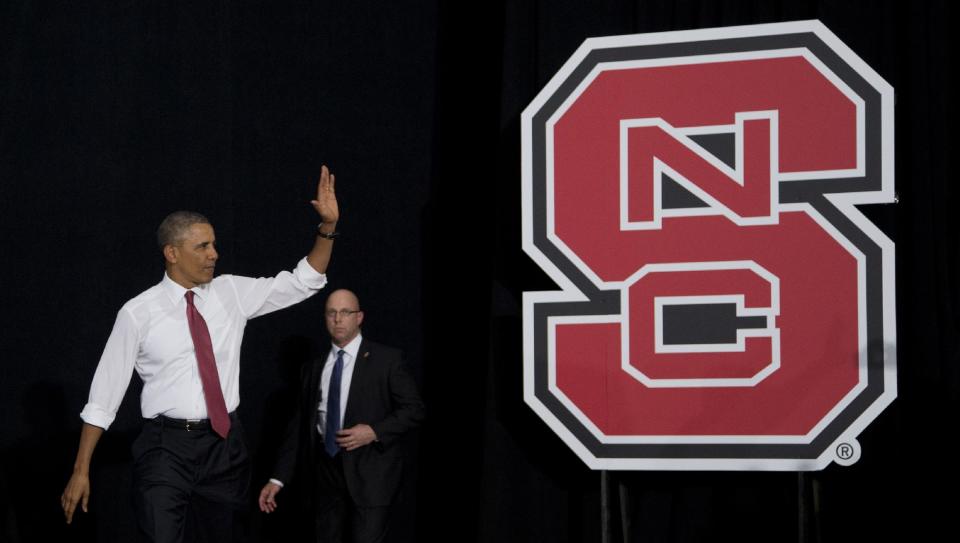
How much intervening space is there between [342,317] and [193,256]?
68 cm

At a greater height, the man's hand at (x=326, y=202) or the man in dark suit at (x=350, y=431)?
the man's hand at (x=326, y=202)

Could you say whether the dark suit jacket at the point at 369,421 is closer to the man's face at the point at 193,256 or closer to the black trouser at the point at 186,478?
the black trouser at the point at 186,478

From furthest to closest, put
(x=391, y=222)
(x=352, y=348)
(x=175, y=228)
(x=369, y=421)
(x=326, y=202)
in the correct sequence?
(x=391, y=222), (x=352, y=348), (x=369, y=421), (x=326, y=202), (x=175, y=228)

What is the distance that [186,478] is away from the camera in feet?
10.7

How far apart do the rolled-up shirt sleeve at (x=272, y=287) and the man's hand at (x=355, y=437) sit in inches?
19.6

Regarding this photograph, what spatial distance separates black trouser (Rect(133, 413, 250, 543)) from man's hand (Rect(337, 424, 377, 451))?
370 millimetres

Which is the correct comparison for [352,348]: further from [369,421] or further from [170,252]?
[170,252]

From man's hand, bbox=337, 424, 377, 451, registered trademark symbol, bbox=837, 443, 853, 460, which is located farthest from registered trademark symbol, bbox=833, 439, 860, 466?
man's hand, bbox=337, 424, 377, 451

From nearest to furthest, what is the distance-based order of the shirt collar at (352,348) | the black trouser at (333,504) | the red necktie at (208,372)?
the red necktie at (208,372), the black trouser at (333,504), the shirt collar at (352,348)

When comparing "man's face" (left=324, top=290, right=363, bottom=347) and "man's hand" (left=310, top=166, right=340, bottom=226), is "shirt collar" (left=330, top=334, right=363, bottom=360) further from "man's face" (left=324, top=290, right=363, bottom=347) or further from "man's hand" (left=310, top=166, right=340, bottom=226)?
"man's hand" (left=310, top=166, right=340, bottom=226)

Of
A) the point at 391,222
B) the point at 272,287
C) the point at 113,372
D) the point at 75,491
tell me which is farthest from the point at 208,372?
the point at 391,222

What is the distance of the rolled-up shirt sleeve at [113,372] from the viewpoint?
3232mm

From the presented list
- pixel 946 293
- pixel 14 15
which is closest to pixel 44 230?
pixel 14 15

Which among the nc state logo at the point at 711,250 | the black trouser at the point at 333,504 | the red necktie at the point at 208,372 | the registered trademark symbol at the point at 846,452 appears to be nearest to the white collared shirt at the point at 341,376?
the black trouser at the point at 333,504
